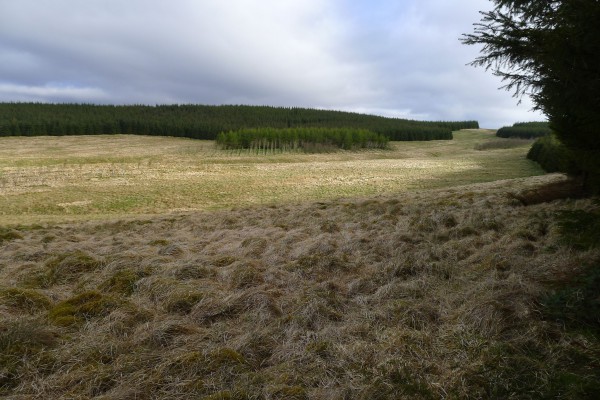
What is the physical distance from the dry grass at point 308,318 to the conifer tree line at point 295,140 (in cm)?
5576

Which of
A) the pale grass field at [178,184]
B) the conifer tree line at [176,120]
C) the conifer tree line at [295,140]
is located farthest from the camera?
the conifer tree line at [176,120]

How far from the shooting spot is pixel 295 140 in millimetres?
66125

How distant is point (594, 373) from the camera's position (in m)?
2.92

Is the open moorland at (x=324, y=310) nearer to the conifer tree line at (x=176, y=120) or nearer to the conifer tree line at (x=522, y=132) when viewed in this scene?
the conifer tree line at (x=176, y=120)

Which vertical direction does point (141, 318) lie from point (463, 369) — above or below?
below

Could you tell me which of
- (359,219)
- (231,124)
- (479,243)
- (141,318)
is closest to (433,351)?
(141,318)

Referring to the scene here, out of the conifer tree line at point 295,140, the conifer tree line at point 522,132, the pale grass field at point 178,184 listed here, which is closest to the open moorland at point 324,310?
the pale grass field at point 178,184

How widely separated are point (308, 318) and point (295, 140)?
206 feet

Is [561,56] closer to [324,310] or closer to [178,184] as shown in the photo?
[324,310]

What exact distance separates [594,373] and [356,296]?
2.51m

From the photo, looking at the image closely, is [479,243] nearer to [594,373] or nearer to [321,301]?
[321,301]

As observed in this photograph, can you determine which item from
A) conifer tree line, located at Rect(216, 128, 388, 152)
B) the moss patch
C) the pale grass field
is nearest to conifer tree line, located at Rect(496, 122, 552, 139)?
conifer tree line, located at Rect(216, 128, 388, 152)

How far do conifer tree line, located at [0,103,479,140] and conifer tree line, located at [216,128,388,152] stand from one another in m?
16.8

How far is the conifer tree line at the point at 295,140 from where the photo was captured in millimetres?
63219
